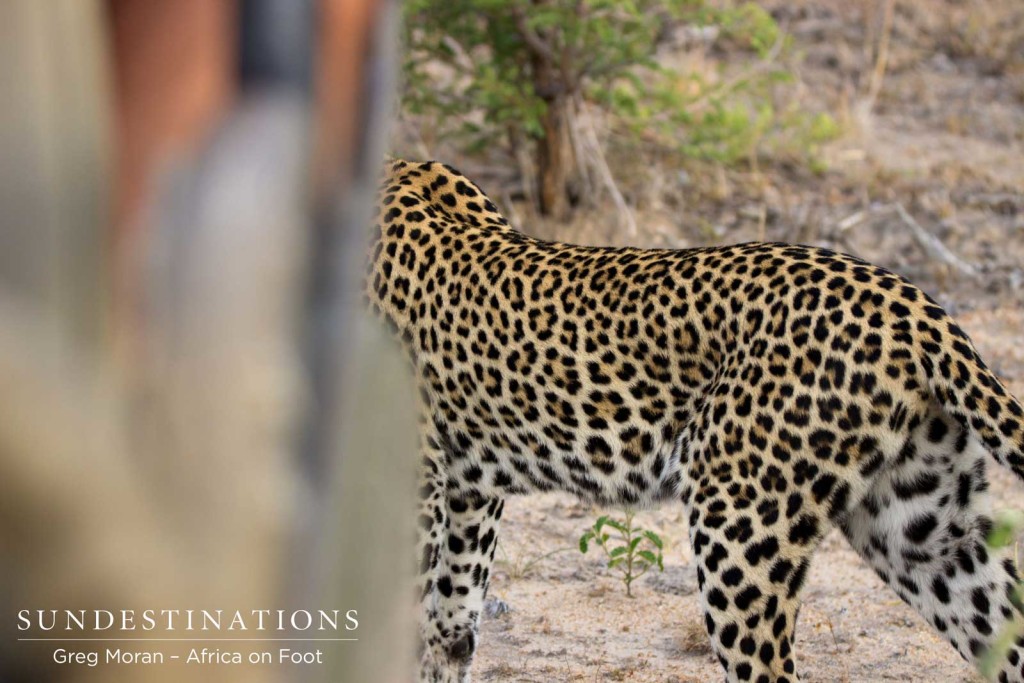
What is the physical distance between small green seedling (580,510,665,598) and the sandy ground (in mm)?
85

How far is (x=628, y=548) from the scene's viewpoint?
542 cm

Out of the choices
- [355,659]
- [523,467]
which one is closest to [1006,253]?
[523,467]

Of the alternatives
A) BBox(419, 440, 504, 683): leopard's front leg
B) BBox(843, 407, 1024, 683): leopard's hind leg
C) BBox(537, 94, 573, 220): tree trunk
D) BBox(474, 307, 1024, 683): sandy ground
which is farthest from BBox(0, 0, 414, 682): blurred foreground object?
BBox(537, 94, 573, 220): tree trunk

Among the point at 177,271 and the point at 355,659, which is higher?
the point at 177,271

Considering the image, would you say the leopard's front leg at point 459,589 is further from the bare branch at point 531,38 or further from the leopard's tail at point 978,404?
the bare branch at point 531,38

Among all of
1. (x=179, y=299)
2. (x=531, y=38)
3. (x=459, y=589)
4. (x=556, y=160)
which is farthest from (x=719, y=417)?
(x=556, y=160)

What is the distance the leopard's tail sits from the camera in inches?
146

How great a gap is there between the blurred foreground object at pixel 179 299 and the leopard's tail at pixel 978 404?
3000 mm

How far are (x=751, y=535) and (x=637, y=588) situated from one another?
2105 millimetres

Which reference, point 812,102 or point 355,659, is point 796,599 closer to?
point 355,659

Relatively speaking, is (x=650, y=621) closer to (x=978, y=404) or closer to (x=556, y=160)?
(x=978, y=404)

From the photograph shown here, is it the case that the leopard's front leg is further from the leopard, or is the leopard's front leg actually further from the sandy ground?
the sandy ground

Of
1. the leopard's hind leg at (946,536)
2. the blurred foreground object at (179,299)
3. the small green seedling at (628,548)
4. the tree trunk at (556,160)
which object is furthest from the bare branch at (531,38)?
the blurred foreground object at (179,299)

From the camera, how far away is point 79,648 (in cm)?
91
